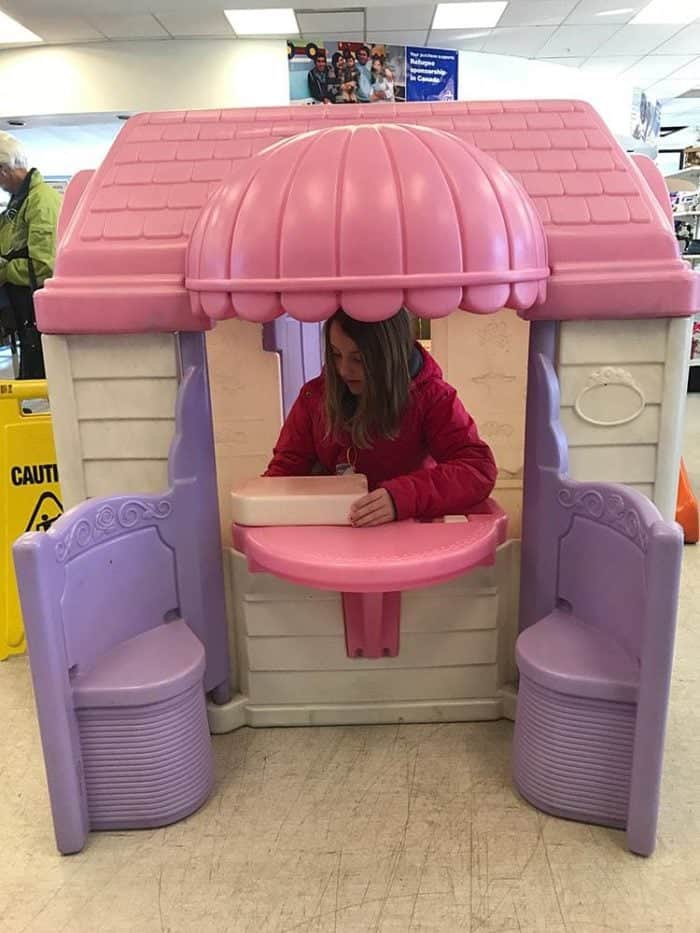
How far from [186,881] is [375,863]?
332mm

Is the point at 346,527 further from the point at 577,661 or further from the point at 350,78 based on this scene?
the point at 350,78

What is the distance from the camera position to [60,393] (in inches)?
65.8

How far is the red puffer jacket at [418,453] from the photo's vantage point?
5.50 feet

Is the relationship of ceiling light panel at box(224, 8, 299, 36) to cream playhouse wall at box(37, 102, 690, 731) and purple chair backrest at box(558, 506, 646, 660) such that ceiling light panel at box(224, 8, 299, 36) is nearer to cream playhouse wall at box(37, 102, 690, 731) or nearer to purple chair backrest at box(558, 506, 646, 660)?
cream playhouse wall at box(37, 102, 690, 731)

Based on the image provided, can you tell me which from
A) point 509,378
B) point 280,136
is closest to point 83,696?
point 280,136

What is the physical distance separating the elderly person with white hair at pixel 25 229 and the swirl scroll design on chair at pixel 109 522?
2.26 meters

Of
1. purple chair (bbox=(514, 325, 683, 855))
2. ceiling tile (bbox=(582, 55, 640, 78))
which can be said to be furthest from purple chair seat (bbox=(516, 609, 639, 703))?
ceiling tile (bbox=(582, 55, 640, 78))

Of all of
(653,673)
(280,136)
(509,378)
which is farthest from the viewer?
(509,378)

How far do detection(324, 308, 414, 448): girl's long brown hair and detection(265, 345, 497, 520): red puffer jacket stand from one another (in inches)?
2.2

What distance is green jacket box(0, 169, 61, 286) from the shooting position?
348 centimetres

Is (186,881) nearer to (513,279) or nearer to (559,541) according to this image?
(559,541)

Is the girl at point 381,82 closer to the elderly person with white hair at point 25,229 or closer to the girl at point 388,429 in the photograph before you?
the elderly person with white hair at point 25,229

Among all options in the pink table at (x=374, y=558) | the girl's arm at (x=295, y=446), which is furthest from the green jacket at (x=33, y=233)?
the pink table at (x=374, y=558)

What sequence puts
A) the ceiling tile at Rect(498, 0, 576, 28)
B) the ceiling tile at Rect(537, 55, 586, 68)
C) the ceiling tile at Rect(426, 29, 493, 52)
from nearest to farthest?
the ceiling tile at Rect(498, 0, 576, 28), the ceiling tile at Rect(426, 29, 493, 52), the ceiling tile at Rect(537, 55, 586, 68)
